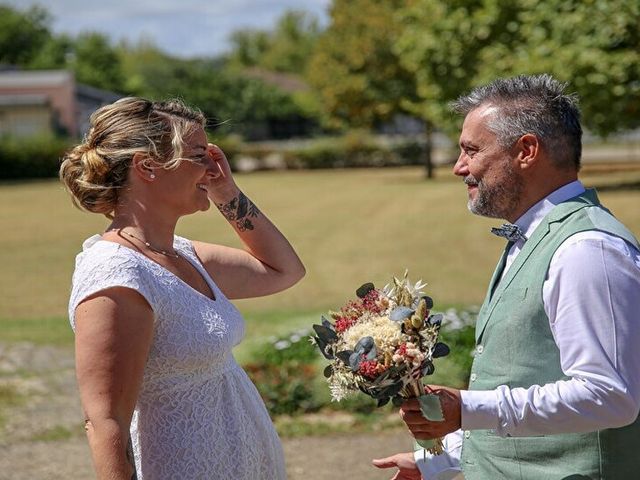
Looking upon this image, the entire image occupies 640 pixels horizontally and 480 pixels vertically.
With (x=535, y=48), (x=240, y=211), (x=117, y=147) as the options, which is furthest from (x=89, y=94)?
(x=117, y=147)

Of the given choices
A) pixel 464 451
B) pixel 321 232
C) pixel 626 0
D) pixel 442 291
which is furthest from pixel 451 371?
pixel 321 232

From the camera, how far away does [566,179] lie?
301 centimetres

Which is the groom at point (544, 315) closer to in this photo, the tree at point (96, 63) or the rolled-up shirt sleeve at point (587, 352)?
the rolled-up shirt sleeve at point (587, 352)

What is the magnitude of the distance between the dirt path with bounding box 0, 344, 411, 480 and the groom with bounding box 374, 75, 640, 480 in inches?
172

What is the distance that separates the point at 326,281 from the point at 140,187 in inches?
632

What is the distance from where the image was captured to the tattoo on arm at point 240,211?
3.74m

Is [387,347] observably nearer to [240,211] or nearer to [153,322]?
[153,322]

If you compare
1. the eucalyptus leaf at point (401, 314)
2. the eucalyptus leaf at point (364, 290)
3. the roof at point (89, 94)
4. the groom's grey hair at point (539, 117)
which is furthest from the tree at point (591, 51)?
the roof at point (89, 94)

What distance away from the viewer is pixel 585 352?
2635mm

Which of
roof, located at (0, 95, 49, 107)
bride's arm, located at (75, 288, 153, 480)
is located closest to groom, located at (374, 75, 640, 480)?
bride's arm, located at (75, 288, 153, 480)

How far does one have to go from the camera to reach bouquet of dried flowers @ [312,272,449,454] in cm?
274

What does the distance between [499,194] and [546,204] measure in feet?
0.47

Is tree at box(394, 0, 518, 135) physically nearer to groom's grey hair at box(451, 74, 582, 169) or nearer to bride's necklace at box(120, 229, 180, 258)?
groom's grey hair at box(451, 74, 582, 169)

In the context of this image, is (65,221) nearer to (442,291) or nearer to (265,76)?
(442,291)
